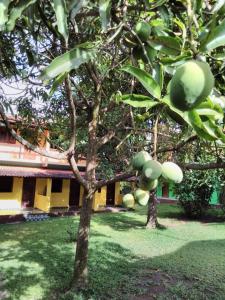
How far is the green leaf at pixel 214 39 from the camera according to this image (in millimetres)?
903

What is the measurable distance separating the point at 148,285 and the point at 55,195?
11.1 m

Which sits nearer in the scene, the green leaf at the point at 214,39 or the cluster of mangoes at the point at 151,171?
the green leaf at the point at 214,39

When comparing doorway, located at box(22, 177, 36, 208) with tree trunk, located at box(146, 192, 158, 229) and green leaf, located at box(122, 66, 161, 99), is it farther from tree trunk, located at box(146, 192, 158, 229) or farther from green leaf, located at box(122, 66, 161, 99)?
green leaf, located at box(122, 66, 161, 99)

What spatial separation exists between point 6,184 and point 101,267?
9.13 metres

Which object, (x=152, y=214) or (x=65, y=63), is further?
(x=152, y=214)

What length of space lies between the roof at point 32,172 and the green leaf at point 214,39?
13344 mm

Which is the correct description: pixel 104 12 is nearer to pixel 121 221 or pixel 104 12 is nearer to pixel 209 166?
pixel 209 166

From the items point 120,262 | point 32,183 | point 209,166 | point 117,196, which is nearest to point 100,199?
point 117,196

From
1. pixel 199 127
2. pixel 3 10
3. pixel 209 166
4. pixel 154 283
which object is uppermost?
pixel 3 10

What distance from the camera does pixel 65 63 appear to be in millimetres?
1137

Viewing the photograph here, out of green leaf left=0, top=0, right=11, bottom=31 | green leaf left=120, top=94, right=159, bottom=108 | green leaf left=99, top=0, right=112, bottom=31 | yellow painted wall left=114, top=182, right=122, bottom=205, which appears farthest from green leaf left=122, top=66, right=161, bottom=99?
yellow painted wall left=114, top=182, right=122, bottom=205

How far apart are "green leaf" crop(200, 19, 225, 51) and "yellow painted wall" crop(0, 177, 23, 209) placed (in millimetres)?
14894

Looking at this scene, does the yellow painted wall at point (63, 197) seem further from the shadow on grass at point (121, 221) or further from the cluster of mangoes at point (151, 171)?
the cluster of mangoes at point (151, 171)

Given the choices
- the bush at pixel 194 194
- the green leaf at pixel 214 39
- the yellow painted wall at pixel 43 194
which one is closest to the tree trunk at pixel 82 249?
the green leaf at pixel 214 39
